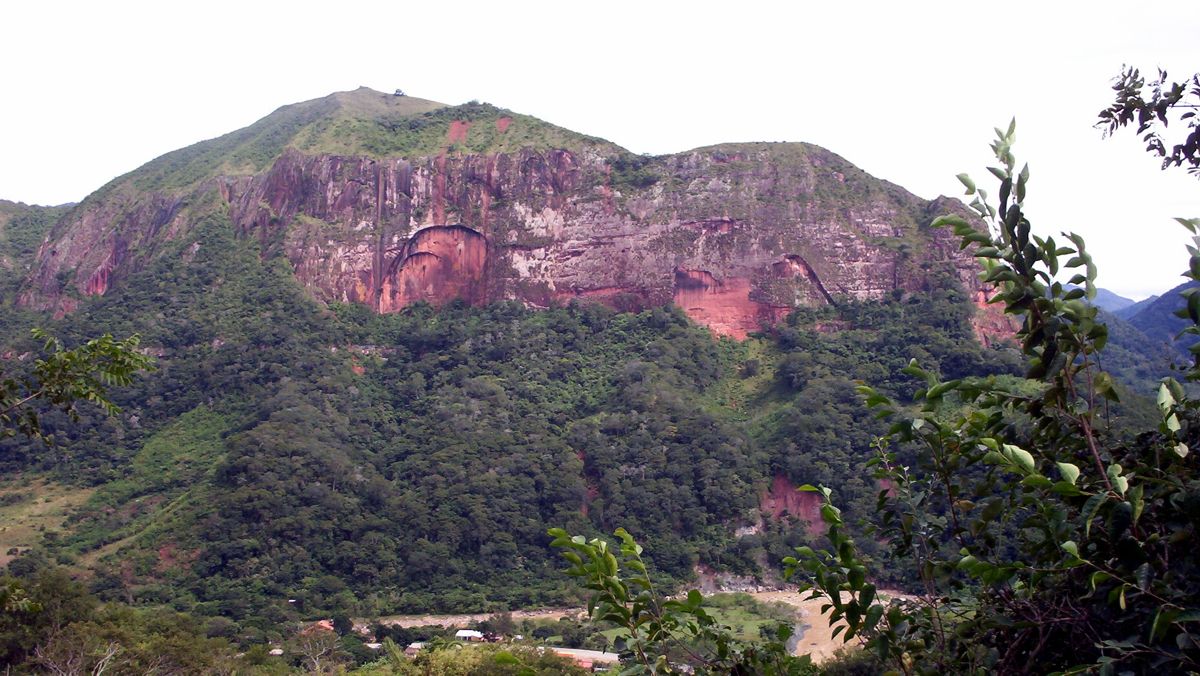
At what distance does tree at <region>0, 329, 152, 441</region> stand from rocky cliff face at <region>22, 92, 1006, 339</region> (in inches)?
1750

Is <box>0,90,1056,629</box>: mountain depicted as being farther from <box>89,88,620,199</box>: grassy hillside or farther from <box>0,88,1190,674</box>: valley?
<box>89,88,620,199</box>: grassy hillside

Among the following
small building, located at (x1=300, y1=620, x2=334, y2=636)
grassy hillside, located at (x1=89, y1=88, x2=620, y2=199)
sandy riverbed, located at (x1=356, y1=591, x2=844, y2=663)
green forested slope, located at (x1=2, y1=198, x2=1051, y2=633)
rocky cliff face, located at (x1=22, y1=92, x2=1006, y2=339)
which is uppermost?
grassy hillside, located at (x1=89, y1=88, x2=620, y2=199)

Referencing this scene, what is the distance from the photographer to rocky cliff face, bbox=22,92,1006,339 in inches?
1906

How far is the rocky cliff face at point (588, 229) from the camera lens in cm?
4841

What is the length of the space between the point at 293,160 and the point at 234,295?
9377mm

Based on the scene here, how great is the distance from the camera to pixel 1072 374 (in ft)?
8.93

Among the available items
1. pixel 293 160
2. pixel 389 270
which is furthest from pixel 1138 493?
pixel 293 160

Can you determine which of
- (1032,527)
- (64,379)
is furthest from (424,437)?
(1032,527)

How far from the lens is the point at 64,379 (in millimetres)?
4594

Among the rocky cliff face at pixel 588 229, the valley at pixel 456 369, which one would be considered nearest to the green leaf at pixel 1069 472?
the valley at pixel 456 369

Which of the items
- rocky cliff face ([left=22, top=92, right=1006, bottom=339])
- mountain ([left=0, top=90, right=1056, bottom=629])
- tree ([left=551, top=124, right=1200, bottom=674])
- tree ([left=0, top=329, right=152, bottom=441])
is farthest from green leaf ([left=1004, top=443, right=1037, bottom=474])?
rocky cliff face ([left=22, top=92, right=1006, bottom=339])

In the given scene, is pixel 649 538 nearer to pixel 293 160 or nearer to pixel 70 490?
pixel 70 490

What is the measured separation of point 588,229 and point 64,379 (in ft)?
155

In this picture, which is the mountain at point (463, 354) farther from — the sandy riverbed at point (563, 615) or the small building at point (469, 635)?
the small building at point (469, 635)
